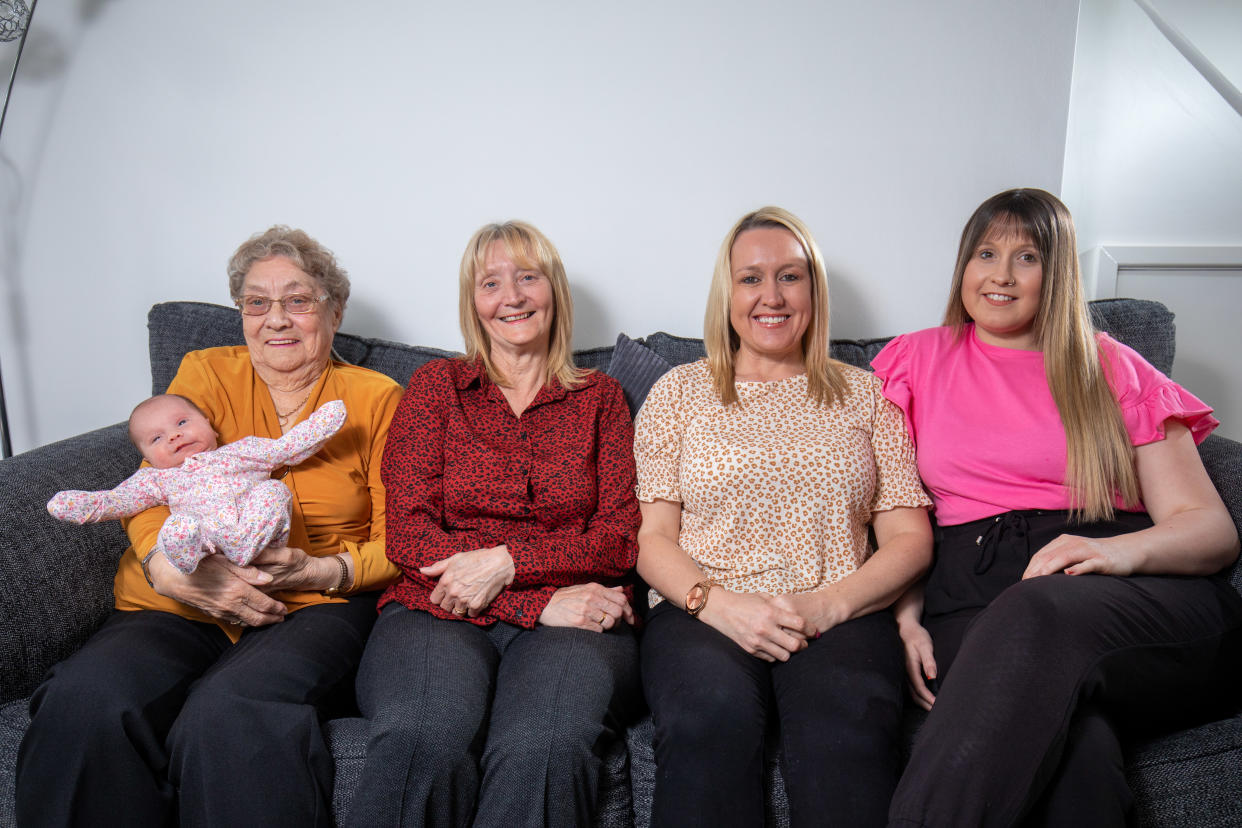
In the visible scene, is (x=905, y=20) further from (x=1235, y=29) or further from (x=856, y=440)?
(x=856, y=440)

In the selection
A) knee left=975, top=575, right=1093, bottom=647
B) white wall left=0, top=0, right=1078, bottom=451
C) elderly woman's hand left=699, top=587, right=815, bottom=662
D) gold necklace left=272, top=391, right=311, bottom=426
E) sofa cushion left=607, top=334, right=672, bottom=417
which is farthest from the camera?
white wall left=0, top=0, right=1078, bottom=451

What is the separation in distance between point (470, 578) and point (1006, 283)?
1.14 meters

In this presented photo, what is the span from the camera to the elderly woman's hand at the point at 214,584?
139cm

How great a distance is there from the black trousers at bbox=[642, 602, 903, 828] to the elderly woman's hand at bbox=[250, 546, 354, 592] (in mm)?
617

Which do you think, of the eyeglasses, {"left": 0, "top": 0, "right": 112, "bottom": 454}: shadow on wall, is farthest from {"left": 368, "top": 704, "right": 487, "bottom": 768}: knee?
{"left": 0, "top": 0, "right": 112, "bottom": 454}: shadow on wall

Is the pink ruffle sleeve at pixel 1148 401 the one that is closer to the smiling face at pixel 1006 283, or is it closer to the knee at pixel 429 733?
the smiling face at pixel 1006 283

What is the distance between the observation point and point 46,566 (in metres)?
1.43

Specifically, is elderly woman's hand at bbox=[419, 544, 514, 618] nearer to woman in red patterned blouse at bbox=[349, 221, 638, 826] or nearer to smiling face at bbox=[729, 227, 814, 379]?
woman in red patterned blouse at bbox=[349, 221, 638, 826]

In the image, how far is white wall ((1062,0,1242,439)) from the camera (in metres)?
2.17

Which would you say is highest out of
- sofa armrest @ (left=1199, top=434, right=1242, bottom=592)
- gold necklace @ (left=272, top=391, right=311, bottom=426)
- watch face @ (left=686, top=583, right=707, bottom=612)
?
gold necklace @ (left=272, top=391, right=311, bottom=426)

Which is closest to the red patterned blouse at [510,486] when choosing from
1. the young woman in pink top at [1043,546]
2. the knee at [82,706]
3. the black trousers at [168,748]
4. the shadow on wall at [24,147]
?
the black trousers at [168,748]

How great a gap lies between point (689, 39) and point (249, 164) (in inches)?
46.7

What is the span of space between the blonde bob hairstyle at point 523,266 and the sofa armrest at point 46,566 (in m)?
0.80

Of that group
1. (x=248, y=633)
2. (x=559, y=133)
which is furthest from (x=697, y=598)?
(x=559, y=133)
